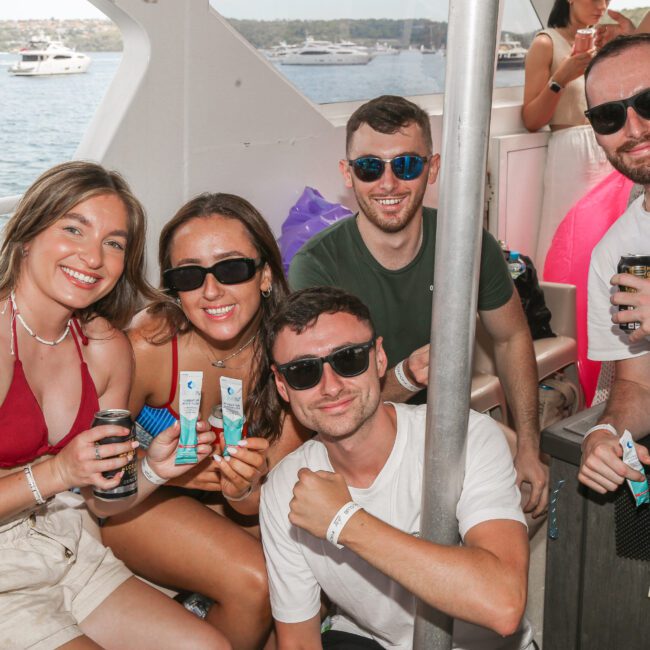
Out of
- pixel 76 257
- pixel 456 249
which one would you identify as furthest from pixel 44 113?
pixel 456 249

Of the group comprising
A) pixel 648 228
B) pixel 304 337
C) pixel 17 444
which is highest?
pixel 648 228

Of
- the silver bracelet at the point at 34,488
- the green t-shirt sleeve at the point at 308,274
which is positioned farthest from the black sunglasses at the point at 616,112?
the silver bracelet at the point at 34,488

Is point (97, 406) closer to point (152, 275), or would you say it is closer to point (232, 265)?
point (232, 265)

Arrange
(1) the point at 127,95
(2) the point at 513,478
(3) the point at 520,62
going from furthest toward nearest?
(3) the point at 520,62 < (1) the point at 127,95 < (2) the point at 513,478

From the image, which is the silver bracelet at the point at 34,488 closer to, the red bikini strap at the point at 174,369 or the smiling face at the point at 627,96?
the red bikini strap at the point at 174,369

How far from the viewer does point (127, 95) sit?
311cm

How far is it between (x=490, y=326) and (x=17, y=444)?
1548mm

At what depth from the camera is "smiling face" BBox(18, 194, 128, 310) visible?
1.92 meters

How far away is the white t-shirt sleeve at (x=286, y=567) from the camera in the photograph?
1.80 meters

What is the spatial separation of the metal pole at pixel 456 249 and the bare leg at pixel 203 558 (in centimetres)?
133

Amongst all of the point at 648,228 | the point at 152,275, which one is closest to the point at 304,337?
the point at 648,228

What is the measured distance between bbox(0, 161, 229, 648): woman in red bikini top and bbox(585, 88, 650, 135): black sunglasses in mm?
1213

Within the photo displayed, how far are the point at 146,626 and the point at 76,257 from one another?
35.9 inches

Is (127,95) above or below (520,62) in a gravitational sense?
below
